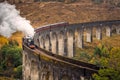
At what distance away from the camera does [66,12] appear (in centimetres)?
9806

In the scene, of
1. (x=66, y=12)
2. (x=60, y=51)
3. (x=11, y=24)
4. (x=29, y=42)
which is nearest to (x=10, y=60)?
(x=11, y=24)

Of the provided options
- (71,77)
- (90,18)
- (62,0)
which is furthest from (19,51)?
(62,0)

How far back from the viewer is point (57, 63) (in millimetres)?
35906

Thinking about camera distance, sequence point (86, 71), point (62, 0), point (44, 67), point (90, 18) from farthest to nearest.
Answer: point (62, 0)
point (90, 18)
point (44, 67)
point (86, 71)

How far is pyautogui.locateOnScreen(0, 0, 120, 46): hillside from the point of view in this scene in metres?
94.7

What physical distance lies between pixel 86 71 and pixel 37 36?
2632 cm

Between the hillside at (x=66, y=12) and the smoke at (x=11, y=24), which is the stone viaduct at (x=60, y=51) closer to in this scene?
the smoke at (x=11, y=24)

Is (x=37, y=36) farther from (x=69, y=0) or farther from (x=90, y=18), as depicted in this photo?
(x=69, y=0)

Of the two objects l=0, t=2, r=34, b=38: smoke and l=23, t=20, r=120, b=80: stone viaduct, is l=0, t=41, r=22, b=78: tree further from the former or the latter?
l=23, t=20, r=120, b=80: stone viaduct

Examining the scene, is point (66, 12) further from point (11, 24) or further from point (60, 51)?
point (11, 24)

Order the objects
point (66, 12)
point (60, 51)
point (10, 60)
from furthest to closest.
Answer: point (66, 12) < point (60, 51) < point (10, 60)

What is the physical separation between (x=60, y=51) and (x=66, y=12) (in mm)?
37445

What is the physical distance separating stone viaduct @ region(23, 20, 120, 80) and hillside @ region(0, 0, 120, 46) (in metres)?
16.3

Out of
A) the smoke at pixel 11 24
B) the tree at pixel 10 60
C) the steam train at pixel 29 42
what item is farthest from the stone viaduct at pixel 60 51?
the tree at pixel 10 60
